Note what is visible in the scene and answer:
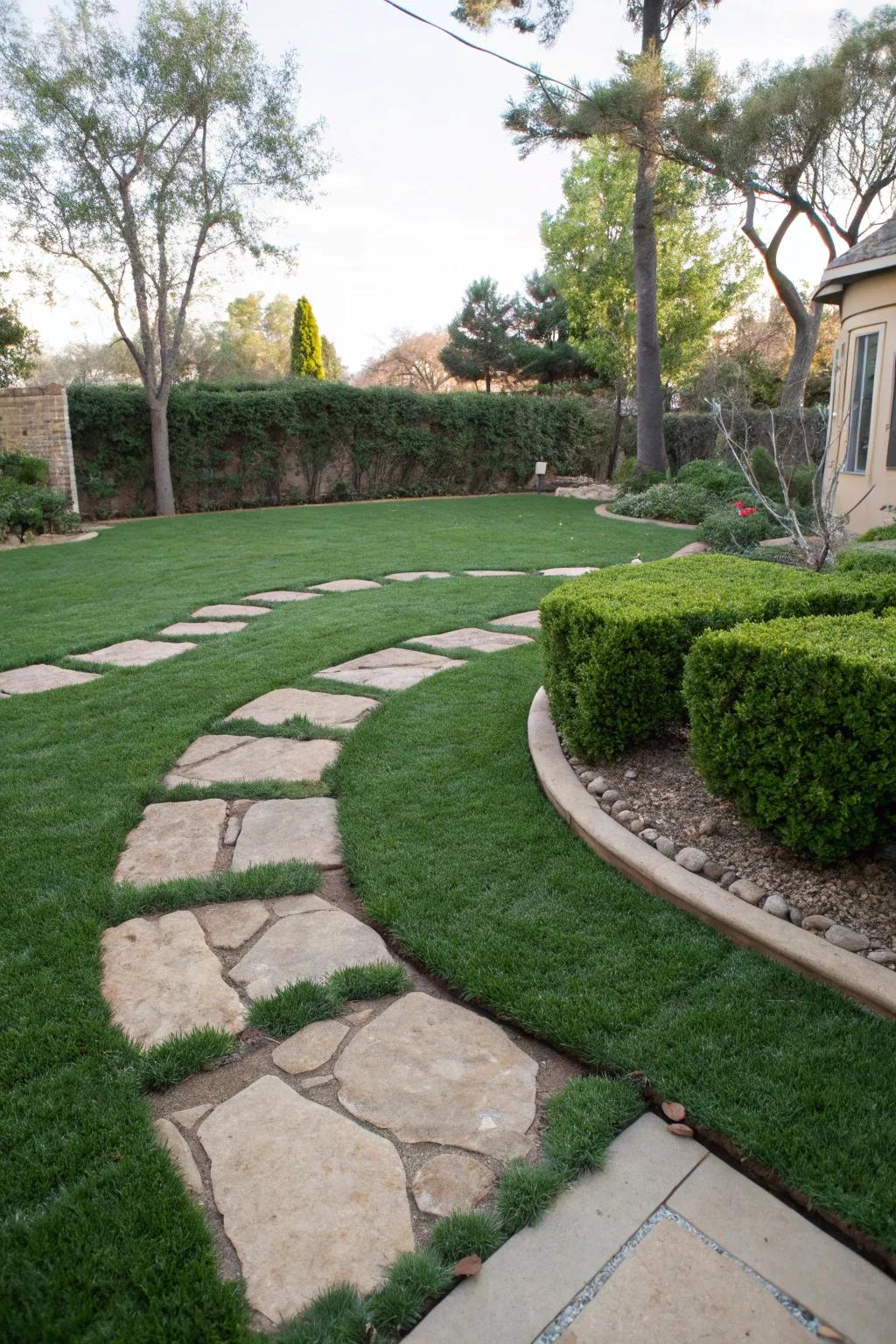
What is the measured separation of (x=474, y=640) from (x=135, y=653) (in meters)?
2.06

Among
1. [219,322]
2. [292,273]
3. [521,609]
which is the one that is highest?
[219,322]

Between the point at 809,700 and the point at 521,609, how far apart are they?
3885 millimetres

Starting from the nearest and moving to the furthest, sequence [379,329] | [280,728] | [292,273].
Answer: [280,728], [292,273], [379,329]

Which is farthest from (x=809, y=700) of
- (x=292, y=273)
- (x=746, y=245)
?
(x=746, y=245)

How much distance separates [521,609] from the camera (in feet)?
19.9

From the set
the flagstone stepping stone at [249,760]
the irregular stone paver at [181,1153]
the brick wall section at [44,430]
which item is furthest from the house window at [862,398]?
the brick wall section at [44,430]

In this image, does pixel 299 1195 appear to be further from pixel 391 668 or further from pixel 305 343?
pixel 305 343

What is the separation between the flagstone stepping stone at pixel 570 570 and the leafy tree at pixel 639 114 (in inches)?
323

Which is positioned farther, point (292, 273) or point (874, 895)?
point (292, 273)

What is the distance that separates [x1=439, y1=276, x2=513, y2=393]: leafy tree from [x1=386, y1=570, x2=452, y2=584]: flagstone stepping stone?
78.4ft

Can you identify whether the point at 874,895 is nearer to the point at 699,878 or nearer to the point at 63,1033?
the point at 699,878

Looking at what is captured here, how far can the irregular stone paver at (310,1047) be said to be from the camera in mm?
1776

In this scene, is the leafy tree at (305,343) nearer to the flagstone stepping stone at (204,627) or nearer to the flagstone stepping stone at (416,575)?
the flagstone stepping stone at (416,575)

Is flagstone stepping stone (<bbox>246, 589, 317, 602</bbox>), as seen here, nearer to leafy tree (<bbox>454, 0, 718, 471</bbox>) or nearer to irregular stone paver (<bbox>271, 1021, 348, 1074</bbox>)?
irregular stone paver (<bbox>271, 1021, 348, 1074</bbox>)
